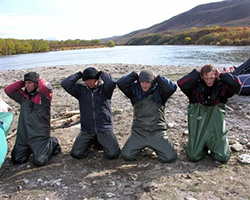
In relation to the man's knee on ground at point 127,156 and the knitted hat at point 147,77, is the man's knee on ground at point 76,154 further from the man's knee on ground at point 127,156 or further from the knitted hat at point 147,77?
the knitted hat at point 147,77

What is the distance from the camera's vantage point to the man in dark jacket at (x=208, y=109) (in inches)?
171

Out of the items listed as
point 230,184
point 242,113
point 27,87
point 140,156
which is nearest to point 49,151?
point 27,87

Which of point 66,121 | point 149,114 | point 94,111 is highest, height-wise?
point 94,111

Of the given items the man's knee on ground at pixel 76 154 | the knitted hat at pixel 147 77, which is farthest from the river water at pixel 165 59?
the man's knee on ground at pixel 76 154

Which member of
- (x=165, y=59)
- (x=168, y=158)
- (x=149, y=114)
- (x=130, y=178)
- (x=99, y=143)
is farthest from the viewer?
(x=165, y=59)

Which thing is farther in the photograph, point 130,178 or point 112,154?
point 112,154

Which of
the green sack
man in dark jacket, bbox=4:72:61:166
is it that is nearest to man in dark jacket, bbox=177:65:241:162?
the green sack

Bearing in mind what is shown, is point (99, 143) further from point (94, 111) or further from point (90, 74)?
point (90, 74)

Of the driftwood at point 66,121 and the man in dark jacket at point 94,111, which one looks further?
the driftwood at point 66,121

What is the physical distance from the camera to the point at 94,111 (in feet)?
15.6

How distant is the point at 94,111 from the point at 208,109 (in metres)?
1.92

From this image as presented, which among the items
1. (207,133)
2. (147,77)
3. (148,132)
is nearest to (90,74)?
(147,77)

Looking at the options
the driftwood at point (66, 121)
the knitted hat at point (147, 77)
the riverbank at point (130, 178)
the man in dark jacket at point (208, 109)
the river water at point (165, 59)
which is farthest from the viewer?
the river water at point (165, 59)

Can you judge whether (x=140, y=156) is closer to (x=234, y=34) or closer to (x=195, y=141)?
(x=195, y=141)
